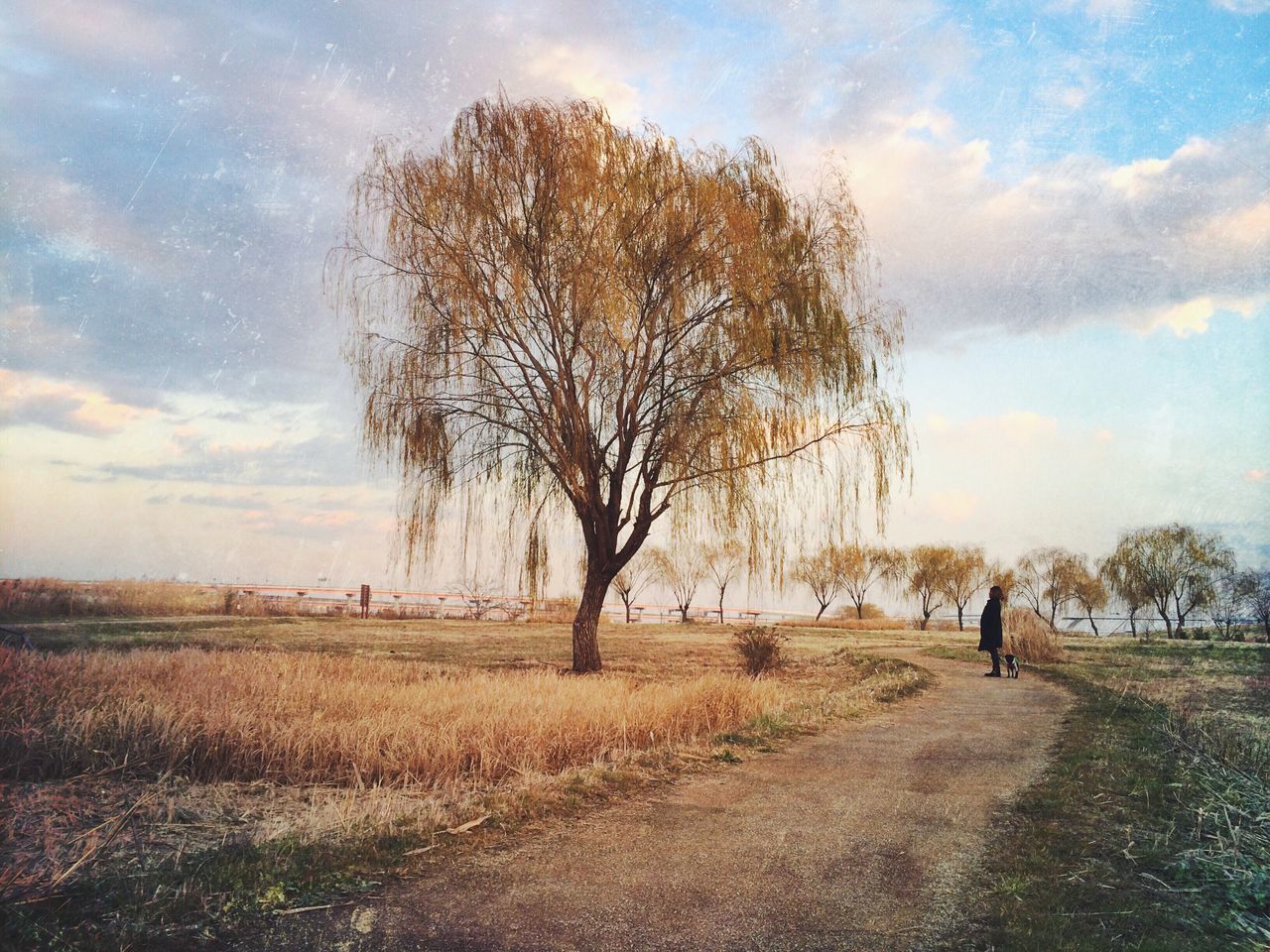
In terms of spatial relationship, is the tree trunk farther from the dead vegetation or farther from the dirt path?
the dirt path

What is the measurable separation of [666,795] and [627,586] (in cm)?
3859

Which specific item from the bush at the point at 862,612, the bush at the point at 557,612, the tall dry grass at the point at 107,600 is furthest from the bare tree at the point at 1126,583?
the tall dry grass at the point at 107,600

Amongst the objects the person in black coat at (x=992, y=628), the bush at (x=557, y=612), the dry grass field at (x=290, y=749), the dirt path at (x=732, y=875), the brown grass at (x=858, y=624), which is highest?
the person in black coat at (x=992, y=628)

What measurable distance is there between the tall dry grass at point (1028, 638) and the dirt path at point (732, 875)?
13.2m

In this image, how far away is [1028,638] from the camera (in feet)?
62.1

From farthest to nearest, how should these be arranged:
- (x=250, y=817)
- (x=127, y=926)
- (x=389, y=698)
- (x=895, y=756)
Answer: (x=389, y=698)
(x=895, y=756)
(x=250, y=817)
(x=127, y=926)

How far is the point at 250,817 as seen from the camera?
4.98 meters

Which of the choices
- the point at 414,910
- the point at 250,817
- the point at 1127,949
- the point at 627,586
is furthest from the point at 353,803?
the point at 627,586

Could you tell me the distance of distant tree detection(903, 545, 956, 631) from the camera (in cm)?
5259

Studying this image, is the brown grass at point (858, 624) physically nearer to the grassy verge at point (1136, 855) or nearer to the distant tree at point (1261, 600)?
the distant tree at point (1261, 600)

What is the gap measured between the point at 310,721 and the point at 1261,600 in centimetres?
2087

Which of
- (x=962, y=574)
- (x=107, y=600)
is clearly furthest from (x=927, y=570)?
(x=107, y=600)

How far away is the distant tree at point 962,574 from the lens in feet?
172

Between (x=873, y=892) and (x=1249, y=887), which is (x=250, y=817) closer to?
(x=873, y=892)
